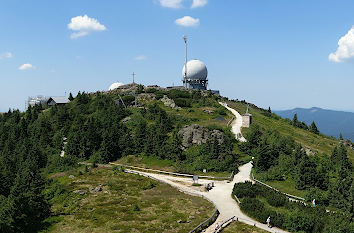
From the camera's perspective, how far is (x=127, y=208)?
1543 inches

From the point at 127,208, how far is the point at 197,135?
3211 centimetres

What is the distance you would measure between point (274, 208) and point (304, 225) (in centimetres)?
673

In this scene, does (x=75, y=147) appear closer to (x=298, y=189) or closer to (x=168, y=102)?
(x=168, y=102)

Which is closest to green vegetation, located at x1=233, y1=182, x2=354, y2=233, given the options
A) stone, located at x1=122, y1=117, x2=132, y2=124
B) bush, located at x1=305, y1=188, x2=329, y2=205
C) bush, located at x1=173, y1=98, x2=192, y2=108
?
bush, located at x1=305, y1=188, x2=329, y2=205

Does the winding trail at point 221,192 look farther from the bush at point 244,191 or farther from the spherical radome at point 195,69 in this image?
the spherical radome at point 195,69

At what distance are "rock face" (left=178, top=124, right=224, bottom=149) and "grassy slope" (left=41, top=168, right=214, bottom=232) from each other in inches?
706

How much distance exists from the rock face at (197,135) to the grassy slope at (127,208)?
58.8 ft

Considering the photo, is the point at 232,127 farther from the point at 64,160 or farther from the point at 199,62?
the point at 199,62

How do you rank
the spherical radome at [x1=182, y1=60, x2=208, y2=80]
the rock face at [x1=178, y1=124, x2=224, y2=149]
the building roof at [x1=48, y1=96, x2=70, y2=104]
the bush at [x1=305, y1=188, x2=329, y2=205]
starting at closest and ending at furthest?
1. the bush at [x1=305, y1=188, x2=329, y2=205]
2. the rock face at [x1=178, y1=124, x2=224, y2=149]
3. the building roof at [x1=48, y1=96, x2=70, y2=104]
4. the spherical radome at [x1=182, y1=60, x2=208, y2=80]

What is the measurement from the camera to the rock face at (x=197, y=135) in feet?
218

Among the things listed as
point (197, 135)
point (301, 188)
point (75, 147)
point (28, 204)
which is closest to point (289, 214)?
point (301, 188)

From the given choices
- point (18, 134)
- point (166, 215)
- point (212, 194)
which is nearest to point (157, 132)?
point (212, 194)

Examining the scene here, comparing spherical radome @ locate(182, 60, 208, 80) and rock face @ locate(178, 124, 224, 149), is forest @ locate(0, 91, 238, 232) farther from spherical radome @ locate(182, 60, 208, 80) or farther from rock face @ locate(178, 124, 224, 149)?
spherical radome @ locate(182, 60, 208, 80)

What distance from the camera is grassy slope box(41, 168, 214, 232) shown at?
33375 mm
